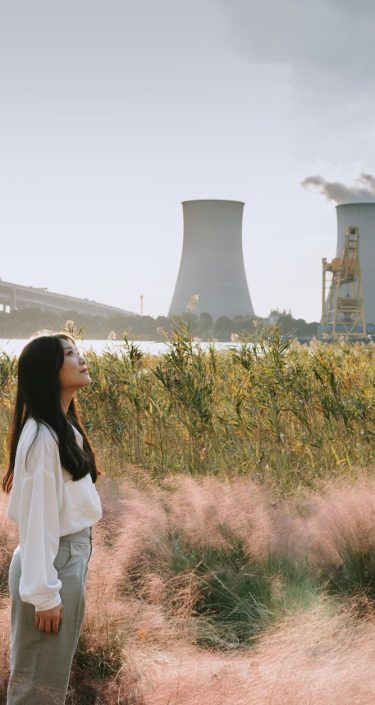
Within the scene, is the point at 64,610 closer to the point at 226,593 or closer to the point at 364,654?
the point at 364,654

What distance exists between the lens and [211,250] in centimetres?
3812

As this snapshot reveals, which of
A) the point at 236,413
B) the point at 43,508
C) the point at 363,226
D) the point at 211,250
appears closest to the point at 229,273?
the point at 211,250

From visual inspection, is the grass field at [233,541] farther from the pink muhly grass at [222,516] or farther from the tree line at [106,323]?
the tree line at [106,323]

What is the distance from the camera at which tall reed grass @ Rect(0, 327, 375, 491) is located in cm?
582

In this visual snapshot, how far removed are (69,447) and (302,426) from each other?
4736 mm

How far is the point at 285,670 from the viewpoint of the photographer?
7.72ft

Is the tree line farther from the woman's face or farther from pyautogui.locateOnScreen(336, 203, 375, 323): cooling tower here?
the woman's face

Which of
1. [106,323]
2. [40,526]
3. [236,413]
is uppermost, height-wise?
[106,323]

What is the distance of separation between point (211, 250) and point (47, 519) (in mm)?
36790

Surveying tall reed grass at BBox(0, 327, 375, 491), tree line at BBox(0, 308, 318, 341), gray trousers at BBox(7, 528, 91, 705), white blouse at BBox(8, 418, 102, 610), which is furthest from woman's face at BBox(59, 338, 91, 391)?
tree line at BBox(0, 308, 318, 341)

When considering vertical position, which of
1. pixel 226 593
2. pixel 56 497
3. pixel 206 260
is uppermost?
pixel 206 260

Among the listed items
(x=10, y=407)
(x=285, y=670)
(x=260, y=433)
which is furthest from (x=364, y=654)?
(x=10, y=407)

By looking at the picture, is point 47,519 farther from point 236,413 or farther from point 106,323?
point 106,323

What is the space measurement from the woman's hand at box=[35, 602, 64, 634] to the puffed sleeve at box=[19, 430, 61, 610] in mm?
18
